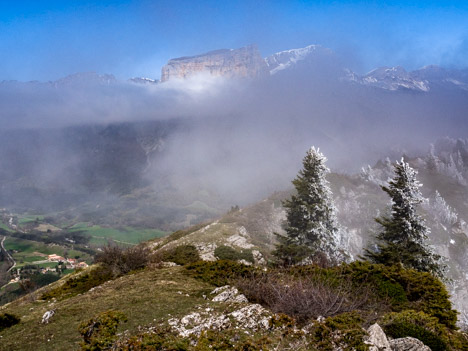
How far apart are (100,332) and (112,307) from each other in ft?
19.5

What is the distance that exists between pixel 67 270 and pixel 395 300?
294 feet

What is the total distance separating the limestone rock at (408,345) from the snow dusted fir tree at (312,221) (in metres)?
16.3

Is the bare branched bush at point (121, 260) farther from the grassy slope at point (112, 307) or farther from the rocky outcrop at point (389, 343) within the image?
the rocky outcrop at point (389, 343)

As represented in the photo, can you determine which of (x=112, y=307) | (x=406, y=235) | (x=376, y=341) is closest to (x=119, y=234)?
(x=406, y=235)

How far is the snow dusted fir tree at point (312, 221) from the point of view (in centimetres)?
2458

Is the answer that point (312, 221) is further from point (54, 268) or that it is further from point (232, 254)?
point (54, 268)

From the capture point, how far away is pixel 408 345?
7719mm

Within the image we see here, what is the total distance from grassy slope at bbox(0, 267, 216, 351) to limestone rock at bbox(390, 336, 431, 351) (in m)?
6.75

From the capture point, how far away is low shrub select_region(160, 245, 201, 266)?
2662 centimetres

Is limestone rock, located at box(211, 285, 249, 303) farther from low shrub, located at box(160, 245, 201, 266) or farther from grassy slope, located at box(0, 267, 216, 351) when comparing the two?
low shrub, located at box(160, 245, 201, 266)

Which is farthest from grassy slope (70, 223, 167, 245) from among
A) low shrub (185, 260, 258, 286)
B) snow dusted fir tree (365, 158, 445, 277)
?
snow dusted fir tree (365, 158, 445, 277)

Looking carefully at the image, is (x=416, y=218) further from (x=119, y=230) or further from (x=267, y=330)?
(x=119, y=230)

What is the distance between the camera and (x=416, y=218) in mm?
22266

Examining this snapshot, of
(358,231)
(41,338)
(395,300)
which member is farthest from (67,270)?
(395,300)
